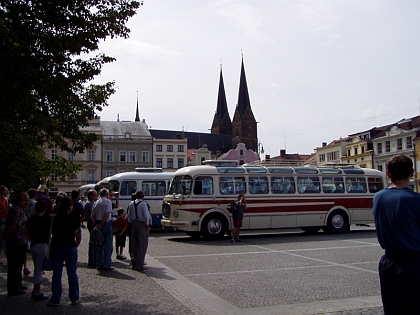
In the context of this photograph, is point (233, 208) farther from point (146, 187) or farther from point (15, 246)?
point (15, 246)

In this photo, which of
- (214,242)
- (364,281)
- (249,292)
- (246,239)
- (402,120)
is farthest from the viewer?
(402,120)

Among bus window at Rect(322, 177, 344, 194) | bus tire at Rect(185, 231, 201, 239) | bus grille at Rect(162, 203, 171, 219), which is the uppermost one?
bus window at Rect(322, 177, 344, 194)

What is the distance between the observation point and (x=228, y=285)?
10398 mm

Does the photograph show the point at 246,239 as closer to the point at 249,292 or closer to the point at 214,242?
the point at 214,242

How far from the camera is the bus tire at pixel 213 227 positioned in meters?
20.9

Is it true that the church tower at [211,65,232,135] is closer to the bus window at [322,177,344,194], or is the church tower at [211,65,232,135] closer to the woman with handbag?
the bus window at [322,177,344,194]

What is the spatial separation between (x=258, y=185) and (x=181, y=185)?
11.7 feet

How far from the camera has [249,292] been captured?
9.59m

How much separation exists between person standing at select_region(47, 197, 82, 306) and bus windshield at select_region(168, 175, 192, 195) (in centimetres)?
1272

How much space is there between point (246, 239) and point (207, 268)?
28.2 ft

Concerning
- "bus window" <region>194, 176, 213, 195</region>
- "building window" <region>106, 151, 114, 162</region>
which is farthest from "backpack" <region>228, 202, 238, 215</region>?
"building window" <region>106, 151, 114, 162</region>

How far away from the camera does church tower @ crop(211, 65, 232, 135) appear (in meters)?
133

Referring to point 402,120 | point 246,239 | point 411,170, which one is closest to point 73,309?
point 411,170

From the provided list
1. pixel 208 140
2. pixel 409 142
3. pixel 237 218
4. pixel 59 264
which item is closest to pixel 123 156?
pixel 409 142
